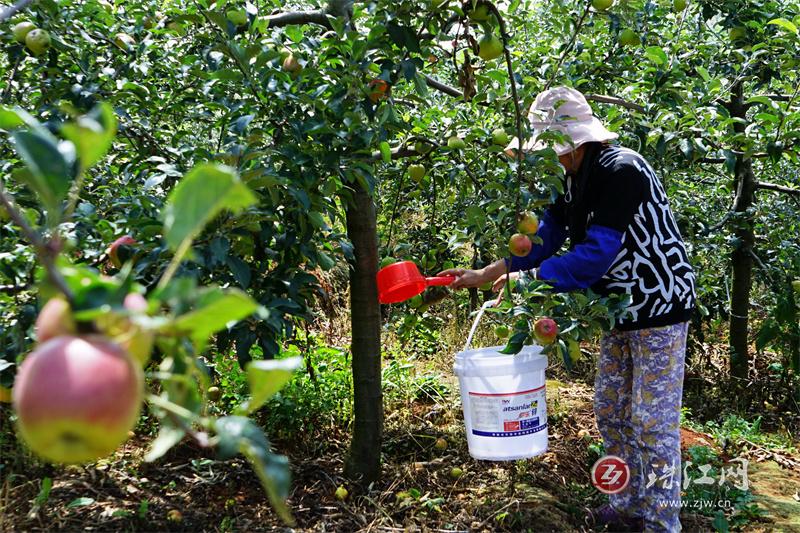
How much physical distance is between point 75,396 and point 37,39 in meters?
2.04

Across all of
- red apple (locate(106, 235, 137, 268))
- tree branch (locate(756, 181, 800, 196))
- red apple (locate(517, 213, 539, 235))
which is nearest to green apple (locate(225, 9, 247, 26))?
red apple (locate(106, 235, 137, 268))

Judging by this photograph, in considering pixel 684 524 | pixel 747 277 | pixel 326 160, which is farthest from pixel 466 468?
pixel 747 277

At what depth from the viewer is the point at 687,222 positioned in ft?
12.7

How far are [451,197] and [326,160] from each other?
1.51 meters

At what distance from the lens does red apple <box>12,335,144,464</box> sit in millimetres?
471

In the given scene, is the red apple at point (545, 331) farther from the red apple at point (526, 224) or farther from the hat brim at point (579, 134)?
the hat brim at point (579, 134)

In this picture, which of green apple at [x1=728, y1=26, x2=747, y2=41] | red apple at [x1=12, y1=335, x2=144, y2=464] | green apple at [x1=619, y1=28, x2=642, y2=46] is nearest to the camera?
red apple at [x1=12, y1=335, x2=144, y2=464]

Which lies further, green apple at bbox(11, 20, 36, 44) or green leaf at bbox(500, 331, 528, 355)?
green leaf at bbox(500, 331, 528, 355)

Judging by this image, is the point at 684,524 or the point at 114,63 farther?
the point at 684,524

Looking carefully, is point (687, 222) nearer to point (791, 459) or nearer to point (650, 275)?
point (791, 459)

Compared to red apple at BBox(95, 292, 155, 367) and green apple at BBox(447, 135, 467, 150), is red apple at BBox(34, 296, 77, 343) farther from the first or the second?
green apple at BBox(447, 135, 467, 150)

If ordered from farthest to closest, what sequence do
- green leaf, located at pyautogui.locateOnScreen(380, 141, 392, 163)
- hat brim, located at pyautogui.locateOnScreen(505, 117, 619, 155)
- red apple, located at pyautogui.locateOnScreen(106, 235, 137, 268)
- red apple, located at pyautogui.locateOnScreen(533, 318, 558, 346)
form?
hat brim, located at pyautogui.locateOnScreen(505, 117, 619, 155), red apple, located at pyautogui.locateOnScreen(533, 318, 558, 346), green leaf, located at pyautogui.locateOnScreen(380, 141, 392, 163), red apple, located at pyautogui.locateOnScreen(106, 235, 137, 268)

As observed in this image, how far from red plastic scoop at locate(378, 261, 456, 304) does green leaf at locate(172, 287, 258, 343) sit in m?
1.92
